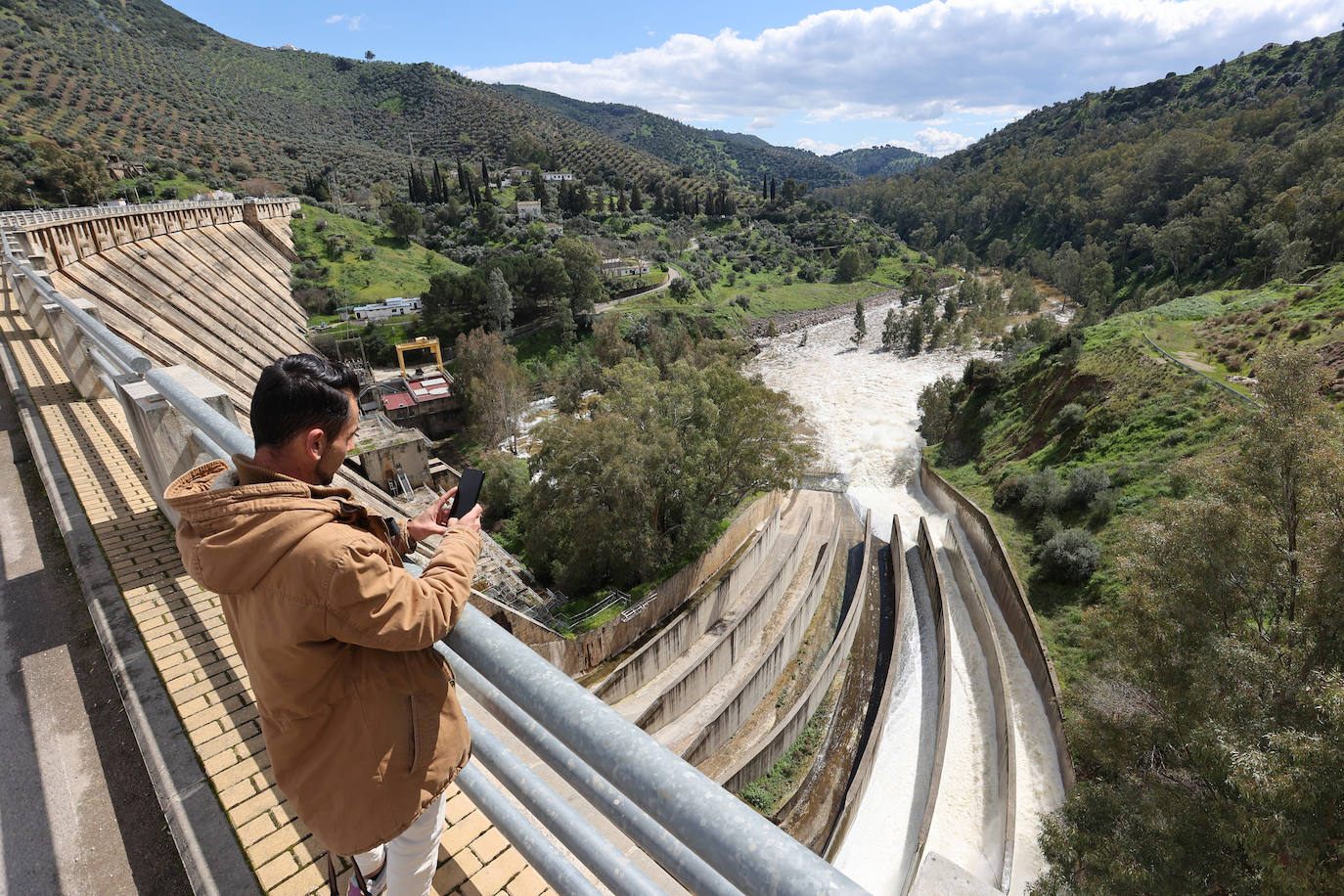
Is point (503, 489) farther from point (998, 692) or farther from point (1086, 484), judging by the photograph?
point (1086, 484)

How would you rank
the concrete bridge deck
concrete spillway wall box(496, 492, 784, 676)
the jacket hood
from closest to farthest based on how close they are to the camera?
the jacket hood, the concrete bridge deck, concrete spillway wall box(496, 492, 784, 676)

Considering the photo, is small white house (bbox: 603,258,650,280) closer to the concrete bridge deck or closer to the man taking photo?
the concrete bridge deck

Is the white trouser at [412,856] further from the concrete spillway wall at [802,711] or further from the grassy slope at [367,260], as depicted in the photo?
the grassy slope at [367,260]

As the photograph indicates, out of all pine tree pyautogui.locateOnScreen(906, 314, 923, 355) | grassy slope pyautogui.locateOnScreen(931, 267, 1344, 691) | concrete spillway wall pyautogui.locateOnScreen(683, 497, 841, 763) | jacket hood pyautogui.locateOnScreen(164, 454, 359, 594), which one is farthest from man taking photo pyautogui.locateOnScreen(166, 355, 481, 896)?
pine tree pyautogui.locateOnScreen(906, 314, 923, 355)

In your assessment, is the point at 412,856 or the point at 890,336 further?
the point at 890,336

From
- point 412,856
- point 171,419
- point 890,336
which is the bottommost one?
point 890,336

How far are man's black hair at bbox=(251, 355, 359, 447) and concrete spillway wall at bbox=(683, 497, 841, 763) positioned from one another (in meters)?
16.7

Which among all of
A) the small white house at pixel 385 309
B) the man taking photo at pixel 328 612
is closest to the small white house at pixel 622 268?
the small white house at pixel 385 309

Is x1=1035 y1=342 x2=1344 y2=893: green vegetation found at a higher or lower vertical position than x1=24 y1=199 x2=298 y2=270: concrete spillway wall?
lower

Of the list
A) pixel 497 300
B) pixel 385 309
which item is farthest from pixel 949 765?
pixel 385 309

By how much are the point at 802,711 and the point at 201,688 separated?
17257mm

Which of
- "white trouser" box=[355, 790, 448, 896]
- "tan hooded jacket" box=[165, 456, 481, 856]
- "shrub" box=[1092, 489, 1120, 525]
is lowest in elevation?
"shrub" box=[1092, 489, 1120, 525]

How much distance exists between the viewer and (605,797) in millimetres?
1906

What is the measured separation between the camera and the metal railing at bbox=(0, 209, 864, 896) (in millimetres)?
1168
